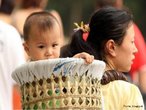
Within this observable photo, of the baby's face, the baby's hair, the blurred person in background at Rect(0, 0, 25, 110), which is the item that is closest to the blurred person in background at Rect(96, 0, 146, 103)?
the blurred person in background at Rect(0, 0, 25, 110)

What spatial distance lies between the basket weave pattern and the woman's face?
30.3 inches

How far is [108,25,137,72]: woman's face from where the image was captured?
229 inches

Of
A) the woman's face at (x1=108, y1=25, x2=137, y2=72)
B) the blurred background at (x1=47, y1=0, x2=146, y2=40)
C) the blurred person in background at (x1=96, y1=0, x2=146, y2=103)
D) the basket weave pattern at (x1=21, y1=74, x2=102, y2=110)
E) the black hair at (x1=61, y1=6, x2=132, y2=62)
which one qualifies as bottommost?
the basket weave pattern at (x1=21, y1=74, x2=102, y2=110)

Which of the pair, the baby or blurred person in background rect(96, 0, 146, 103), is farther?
blurred person in background rect(96, 0, 146, 103)

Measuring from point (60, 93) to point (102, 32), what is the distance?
3.17 feet

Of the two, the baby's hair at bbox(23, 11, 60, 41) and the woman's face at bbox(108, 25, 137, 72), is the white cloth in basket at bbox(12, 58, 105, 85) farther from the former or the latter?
the baby's hair at bbox(23, 11, 60, 41)

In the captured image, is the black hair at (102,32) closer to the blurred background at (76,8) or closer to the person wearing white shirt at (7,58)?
the person wearing white shirt at (7,58)

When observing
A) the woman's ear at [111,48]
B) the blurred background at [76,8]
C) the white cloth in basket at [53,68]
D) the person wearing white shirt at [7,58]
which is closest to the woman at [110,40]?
the woman's ear at [111,48]

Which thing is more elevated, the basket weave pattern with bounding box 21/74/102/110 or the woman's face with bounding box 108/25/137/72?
the woman's face with bounding box 108/25/137/72

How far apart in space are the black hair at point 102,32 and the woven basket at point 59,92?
0.75 metres

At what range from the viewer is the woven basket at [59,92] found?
16.4ft

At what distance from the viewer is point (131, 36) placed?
5.86 m

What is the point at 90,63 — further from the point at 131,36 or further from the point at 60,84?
the point at 131,36

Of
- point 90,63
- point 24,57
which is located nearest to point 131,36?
point 90,63
